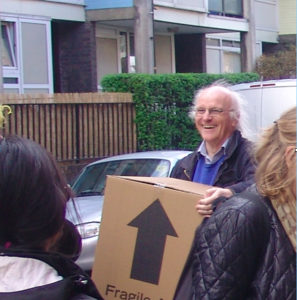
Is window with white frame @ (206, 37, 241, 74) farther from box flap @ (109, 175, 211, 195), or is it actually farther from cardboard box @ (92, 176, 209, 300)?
cardboard box @ (92, 176, 209, 300)

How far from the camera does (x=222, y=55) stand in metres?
24.7

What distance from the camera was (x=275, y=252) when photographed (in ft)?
7.55

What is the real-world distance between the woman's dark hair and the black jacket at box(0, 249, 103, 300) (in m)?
0.04

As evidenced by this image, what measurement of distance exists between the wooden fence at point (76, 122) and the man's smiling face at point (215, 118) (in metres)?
8.92

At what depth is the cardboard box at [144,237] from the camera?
2.82m

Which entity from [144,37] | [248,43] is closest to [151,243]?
[144,37]

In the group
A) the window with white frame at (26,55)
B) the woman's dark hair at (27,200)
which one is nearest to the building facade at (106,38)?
the window with white frame at (26,55)

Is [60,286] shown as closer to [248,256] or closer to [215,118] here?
[248,256]

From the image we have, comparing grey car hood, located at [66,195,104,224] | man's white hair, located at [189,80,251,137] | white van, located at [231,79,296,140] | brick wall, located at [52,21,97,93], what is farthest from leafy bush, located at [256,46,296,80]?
man's white hair, located at [189,80,251,137]

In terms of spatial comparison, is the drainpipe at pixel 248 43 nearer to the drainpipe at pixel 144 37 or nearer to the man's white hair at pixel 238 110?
the drainpipe at pixel 144 37

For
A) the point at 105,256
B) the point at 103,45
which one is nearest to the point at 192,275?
the point at 105,256

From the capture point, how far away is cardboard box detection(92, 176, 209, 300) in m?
2.82

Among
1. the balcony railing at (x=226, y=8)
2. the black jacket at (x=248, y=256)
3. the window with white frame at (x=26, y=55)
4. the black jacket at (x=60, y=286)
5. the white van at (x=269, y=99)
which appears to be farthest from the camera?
the balcony railing at (x=226, y=8)

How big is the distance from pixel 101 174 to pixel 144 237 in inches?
202
